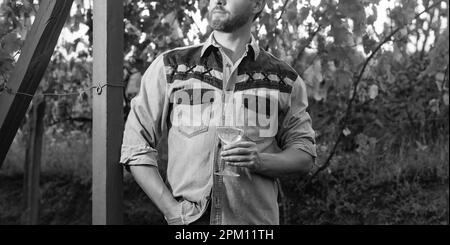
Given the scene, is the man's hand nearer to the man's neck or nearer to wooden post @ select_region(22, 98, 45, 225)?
the man's neck

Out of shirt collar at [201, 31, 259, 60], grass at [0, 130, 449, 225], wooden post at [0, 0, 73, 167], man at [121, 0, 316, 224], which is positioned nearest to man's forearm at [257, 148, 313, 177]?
man at [121, 0, 316, 224]

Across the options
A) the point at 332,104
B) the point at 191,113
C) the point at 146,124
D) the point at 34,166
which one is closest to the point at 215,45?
the point at 191,113

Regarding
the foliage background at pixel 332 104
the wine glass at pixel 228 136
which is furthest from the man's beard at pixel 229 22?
the foliage background at pixel 332 104

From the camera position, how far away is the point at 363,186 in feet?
19.5

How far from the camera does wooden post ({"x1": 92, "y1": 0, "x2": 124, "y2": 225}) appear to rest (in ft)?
8.19

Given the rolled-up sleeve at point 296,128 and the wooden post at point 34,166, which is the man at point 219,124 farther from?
the wooden post at point 34,166

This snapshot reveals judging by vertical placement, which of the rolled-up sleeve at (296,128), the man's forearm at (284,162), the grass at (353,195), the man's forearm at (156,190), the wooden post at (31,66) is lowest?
the grass at (353,195)

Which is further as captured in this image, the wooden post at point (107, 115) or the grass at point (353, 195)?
the grass at point (353, 195)

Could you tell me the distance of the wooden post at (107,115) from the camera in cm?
250

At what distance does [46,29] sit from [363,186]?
384cm

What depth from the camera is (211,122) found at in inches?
93.9

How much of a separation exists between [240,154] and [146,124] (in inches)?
13.5

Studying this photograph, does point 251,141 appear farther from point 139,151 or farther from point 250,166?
point 139,151

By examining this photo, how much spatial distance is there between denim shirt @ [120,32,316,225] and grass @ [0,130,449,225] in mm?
2991
